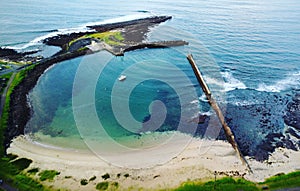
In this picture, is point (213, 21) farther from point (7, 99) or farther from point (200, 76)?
point (7, 99)

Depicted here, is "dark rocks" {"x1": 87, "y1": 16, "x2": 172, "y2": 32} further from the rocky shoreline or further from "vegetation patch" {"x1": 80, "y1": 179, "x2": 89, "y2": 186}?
"vegetation patch" {"x1": 80, "y1": 179, "x2": 89, "y2": 186}

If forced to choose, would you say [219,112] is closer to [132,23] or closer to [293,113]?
[293,113]

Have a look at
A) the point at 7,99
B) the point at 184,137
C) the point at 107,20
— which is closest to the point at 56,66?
the point at 7,99

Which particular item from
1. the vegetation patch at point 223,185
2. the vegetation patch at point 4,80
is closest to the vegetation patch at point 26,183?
the vegetation patch at point 223,185

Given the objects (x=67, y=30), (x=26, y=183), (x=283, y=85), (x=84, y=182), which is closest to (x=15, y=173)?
(x=26, y=183)

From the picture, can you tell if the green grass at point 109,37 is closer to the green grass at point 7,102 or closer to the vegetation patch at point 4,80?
the green grass at point 7,102
